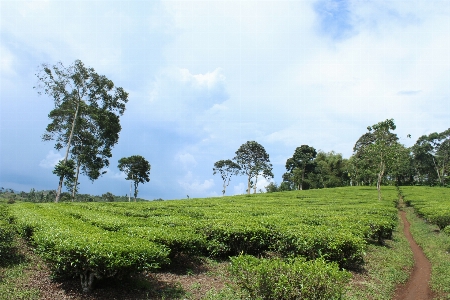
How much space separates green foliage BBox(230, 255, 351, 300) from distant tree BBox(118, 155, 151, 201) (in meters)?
56.0

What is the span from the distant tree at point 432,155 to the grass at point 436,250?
55.1 metres

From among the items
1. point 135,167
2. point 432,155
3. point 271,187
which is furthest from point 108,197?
point 432,155

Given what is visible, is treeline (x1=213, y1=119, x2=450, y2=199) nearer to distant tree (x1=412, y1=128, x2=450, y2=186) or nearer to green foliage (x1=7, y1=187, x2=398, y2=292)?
distant tree (x1=412, y1=128, x2=450, y2=186)

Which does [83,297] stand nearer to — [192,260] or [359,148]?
[192,260]

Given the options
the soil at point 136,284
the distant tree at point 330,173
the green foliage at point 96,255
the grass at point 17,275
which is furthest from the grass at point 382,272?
the distant tree at point 330,173

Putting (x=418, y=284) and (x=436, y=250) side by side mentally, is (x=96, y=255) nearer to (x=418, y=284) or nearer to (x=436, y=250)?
(x=418, y=284)

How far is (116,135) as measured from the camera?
41.1 meters

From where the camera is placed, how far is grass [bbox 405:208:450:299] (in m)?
8.48

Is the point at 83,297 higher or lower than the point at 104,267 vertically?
lower

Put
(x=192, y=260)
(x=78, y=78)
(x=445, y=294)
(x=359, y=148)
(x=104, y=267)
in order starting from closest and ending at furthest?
(x=104, y=267)
(x=445, y=294)
(x=192, y=260)
(x=78, y=78)
(x=359, y=148)

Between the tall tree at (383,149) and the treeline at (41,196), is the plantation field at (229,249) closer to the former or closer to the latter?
the tall tree at (383,149)

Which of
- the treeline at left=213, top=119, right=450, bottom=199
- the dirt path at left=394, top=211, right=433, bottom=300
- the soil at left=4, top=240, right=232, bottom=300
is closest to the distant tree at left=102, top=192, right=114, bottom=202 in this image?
the treeline at left=213, top=119, right=450, bottom=199

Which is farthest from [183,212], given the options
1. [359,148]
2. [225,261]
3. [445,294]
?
[359,148]

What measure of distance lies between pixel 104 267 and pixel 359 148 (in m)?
74.3
